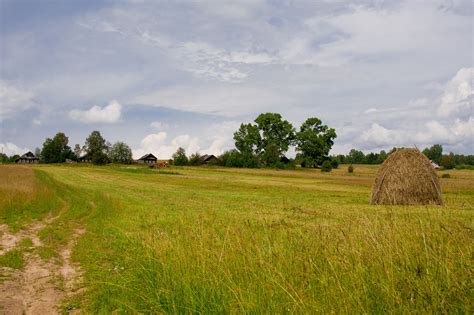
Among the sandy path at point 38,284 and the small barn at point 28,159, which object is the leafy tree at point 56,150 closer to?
the small barn at point 28,159

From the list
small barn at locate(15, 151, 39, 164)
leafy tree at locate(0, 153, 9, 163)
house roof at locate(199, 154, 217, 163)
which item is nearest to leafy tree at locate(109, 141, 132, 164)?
house roof at locate(199, 154, 217, 163)

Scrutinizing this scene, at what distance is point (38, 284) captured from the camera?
8.64 metres

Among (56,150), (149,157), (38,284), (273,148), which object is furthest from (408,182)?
(149,157)

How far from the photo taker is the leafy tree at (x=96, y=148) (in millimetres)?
117438

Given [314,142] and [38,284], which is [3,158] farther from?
[38,284]

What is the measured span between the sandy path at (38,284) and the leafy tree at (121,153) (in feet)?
449

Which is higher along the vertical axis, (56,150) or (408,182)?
(56,150)

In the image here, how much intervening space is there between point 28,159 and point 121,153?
66128 mm

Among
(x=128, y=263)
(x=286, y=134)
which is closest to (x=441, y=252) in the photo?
(x=128, y=263)

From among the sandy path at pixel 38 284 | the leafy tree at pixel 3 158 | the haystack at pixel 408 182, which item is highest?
the leafy tree at pixel 3 158

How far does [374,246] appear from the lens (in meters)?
5.64

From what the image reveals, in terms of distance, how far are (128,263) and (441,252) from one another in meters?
6.41

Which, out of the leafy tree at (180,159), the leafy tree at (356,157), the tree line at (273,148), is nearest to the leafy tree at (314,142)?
the tree line at (273,148)

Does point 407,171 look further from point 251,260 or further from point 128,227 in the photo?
point 251,260
